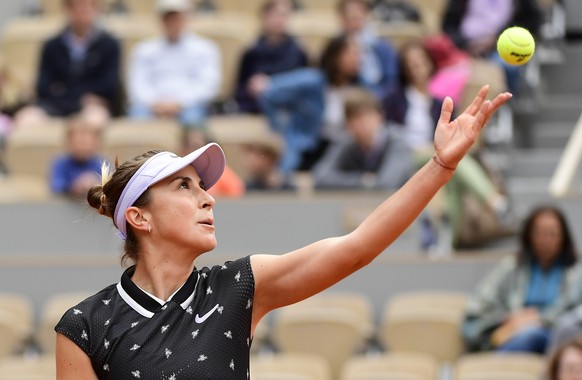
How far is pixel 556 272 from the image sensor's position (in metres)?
7.62

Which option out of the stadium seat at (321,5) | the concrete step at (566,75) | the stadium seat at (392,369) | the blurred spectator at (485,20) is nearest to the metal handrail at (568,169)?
the blurred spectator at (485,20)

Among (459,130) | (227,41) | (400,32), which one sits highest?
(400,32)

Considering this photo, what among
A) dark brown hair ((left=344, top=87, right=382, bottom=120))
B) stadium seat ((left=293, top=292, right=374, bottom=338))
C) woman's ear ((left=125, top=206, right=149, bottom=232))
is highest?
dark brown hair ((left=344, top=87, right=382, bottom=120))

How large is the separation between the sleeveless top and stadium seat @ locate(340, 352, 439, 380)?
364 cm

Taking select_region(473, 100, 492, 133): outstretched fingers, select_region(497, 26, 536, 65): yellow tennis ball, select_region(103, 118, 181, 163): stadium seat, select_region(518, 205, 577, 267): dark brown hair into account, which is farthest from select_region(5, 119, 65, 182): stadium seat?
select_region(473, 100, 492, 133): outstretched fingers

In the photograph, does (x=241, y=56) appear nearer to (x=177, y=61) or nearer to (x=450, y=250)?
(x=177, y=61)

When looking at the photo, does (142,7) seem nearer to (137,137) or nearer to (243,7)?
(243,7)

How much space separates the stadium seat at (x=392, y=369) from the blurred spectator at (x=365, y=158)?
1.73 meters

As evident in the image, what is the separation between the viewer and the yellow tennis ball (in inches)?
131

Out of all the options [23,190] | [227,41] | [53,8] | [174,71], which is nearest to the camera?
[23,190]

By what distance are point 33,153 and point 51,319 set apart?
1886mm

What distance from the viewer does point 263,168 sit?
880 centimetres

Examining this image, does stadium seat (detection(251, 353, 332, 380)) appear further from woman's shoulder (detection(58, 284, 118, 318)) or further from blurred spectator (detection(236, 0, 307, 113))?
woman's shoulder (detection(58, 284, 118, 318))

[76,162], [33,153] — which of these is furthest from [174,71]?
[76,162]
